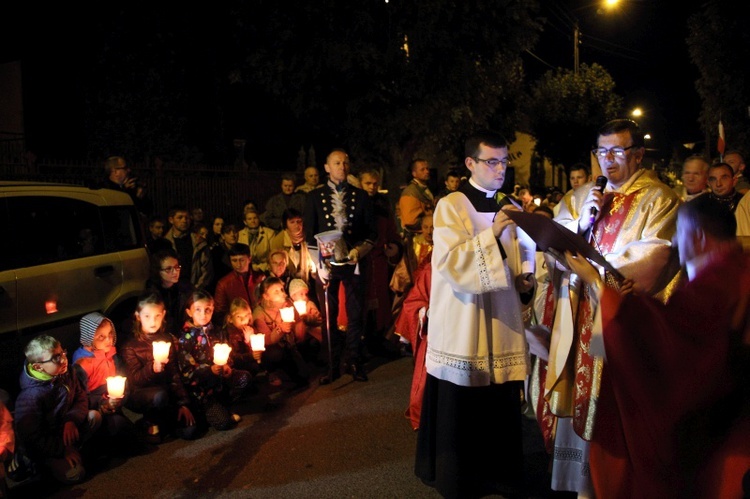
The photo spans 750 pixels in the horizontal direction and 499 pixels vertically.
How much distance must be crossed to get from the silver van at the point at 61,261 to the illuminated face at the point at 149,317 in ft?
2.74

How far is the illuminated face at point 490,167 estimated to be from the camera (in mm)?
4012

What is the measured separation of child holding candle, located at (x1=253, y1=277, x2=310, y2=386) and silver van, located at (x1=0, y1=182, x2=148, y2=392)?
1247 mm

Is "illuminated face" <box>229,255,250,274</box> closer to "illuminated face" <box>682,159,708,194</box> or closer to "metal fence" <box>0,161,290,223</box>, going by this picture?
"metal fence" <box>0,161,290,223</box>

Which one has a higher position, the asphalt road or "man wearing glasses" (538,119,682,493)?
"man wearing glasses" (538,119,682,493)

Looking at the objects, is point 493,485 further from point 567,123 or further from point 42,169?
point 567,123

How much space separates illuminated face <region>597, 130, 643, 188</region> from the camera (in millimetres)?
3953

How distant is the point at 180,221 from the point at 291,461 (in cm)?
421

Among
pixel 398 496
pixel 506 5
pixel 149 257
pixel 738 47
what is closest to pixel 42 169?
pixel 149 257

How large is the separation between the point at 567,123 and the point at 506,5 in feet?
52.0

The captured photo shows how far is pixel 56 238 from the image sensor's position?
6023mm

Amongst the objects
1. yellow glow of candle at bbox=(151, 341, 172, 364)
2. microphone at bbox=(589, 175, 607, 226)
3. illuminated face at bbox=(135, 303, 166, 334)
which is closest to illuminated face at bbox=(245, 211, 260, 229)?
illuminated face at bbox=(135, 303, 166, 334)

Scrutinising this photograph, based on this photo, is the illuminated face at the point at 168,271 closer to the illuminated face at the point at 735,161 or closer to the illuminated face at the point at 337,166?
the illuminated face at the point at 337,166

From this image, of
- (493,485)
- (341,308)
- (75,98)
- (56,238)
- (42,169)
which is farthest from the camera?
(75,98)

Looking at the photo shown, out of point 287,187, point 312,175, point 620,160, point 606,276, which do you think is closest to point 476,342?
point 606,276
